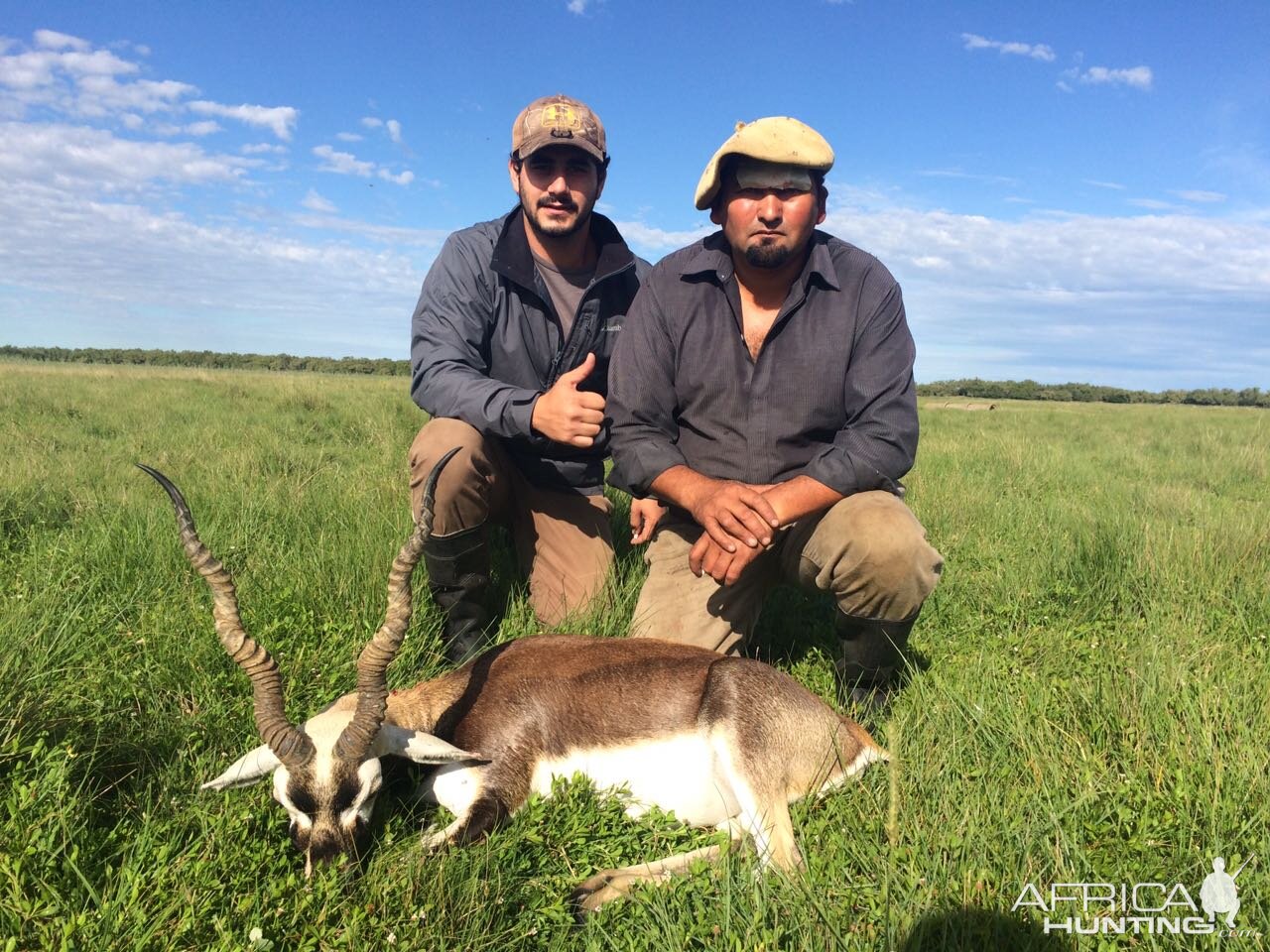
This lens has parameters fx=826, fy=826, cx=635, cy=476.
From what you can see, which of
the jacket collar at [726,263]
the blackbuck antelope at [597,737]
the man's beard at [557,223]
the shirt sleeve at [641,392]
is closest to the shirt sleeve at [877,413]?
the jacket collar at [726,263]

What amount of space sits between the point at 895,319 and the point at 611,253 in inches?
75.0

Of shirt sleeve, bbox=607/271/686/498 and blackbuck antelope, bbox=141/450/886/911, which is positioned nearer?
blackbuck antelope, bbox=141/450/886/911

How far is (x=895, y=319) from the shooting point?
4480 millimetres

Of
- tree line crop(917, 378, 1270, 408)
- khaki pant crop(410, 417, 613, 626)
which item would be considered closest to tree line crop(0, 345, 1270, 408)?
tree line crop(917, 378, 1270, 408)

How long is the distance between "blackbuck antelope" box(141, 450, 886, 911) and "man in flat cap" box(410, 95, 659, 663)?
1.10 meters

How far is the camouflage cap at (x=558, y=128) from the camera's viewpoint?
4.99 m

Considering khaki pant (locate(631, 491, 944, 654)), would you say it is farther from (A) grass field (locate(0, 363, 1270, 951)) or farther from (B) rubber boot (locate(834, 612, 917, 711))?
(A) grass field (locate(0, 363, 1270, 951))

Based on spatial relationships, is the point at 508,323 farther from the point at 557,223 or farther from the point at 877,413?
the point at 877,413

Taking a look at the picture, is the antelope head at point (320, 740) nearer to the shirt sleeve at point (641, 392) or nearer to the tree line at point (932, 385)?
the shirt sleeve at point (641, 392)

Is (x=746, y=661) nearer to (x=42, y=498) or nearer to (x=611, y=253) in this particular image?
(x=611, y=253)

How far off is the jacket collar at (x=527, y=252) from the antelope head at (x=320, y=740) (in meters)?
2.57

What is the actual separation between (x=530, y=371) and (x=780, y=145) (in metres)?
2.09

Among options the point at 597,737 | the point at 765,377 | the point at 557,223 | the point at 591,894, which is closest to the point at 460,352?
the point at 557,223

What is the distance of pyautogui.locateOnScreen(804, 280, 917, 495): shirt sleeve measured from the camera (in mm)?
4168
